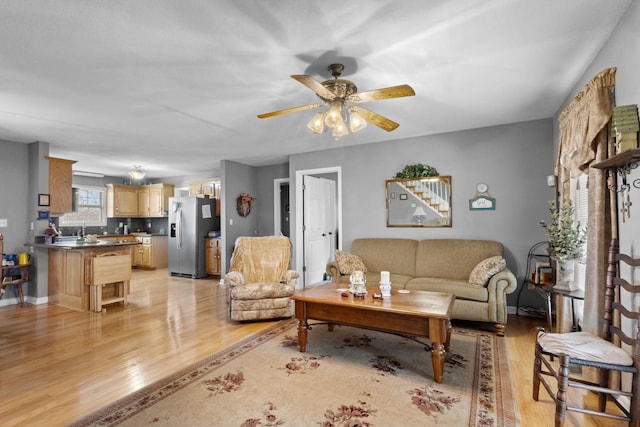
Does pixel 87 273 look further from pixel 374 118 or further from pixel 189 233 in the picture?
pixel 374 118

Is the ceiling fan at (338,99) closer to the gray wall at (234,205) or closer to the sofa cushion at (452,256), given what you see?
the sofa cushion at (452,256)

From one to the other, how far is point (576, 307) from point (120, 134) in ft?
18.2

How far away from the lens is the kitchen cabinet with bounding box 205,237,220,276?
22.3 ft

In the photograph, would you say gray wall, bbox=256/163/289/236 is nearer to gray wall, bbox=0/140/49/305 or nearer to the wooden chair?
gray wall, bbox=0/140/49/305

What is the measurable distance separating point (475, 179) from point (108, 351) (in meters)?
4.61

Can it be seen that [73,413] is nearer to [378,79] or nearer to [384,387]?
[384,387]

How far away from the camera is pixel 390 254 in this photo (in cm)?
445

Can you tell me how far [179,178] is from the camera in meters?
8.40

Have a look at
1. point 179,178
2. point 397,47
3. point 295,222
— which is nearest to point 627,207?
point 397,47

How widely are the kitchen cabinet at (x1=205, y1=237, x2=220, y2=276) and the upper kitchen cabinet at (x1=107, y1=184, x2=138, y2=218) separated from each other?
2.91 metres

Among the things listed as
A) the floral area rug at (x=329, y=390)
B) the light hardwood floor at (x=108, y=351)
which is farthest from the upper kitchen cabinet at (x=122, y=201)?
the floral area rug at (x=329, y=390)

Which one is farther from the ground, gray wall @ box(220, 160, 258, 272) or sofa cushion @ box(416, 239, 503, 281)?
gray wall @ box(220, 160, 258, 272)

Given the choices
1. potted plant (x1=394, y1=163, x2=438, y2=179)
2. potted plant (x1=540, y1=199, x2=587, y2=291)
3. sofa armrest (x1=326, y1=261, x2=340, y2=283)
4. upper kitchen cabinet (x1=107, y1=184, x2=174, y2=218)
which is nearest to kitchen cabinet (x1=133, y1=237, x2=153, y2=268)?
upper kitchen cabinet (x1=107, y1=184, x2=174, y2=218)

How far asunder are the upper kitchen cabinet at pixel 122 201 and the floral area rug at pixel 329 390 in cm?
678
